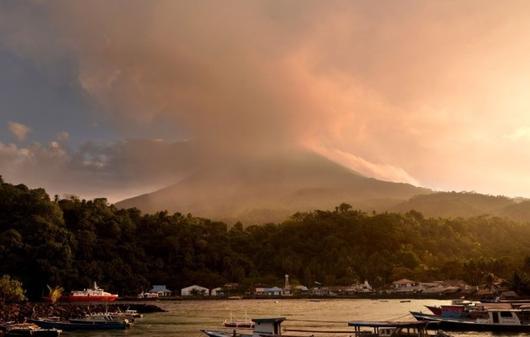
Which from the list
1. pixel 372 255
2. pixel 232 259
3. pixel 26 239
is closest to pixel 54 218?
pixel 26 239

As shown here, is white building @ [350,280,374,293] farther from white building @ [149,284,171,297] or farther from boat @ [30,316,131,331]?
boat @ [30,316,131,331]

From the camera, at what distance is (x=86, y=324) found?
39.2 metres

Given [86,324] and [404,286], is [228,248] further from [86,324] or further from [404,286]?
[86,324]

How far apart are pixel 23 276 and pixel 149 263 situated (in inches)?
945

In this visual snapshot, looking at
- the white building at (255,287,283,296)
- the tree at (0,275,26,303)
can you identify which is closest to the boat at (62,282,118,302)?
the tree at (0,275,26,303)

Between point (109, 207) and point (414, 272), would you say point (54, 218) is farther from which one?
point (414, 272)

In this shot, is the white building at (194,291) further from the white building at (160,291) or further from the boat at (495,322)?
the boat at (495,322)

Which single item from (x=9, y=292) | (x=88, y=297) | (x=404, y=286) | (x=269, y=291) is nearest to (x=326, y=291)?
(x=269, y=291)

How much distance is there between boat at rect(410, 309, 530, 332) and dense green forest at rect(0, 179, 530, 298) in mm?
39558

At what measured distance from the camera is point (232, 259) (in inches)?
3656

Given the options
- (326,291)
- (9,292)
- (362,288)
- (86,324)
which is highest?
(9,292)

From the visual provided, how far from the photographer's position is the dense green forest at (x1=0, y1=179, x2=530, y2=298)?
7200cm

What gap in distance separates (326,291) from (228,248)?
19.7 m

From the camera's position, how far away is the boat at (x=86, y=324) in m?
38.6
